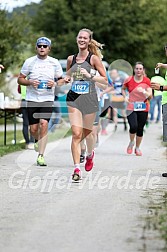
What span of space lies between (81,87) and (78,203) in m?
2.67

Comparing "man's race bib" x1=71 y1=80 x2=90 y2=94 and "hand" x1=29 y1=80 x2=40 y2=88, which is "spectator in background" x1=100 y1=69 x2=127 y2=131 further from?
"man's race bib" x1=71 y1=80 x2=90 y2=94

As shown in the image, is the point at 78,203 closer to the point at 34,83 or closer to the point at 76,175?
the point at 76,175

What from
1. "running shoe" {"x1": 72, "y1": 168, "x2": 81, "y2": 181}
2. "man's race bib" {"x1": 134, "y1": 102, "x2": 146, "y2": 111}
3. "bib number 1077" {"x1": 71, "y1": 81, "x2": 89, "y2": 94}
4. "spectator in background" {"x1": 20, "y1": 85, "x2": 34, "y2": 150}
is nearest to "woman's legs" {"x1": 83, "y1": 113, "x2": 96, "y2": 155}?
"bib number 1077" {"x1": 71, "y1": 81, "x2": 89, "y2": 94}

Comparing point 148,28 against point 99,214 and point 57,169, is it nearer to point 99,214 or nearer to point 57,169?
point 57,169

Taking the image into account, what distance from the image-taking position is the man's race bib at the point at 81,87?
37.7ft

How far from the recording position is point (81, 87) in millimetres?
11523

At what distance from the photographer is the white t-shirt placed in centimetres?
1334

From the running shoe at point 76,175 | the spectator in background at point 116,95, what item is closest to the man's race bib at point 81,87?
the running shoe at point 76,175

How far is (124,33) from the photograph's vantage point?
192 ft

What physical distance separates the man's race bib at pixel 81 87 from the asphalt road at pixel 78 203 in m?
1.19

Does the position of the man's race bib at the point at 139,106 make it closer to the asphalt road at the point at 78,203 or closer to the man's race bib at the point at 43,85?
the asphalt road at the point at 78,203

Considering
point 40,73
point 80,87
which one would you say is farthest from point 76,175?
point 40,73

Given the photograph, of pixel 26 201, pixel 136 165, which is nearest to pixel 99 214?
pixel 26 201

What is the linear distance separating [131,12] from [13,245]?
169 ft
